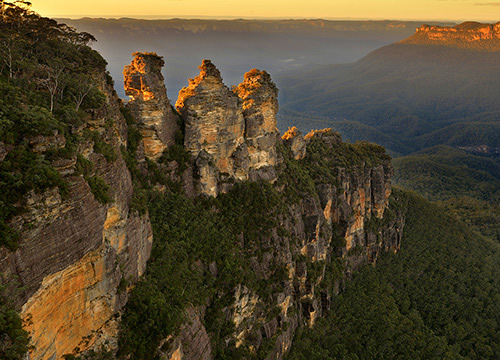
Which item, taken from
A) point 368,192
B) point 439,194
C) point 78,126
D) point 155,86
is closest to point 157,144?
point 155,86

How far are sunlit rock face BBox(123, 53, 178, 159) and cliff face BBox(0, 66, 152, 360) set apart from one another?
9.32m

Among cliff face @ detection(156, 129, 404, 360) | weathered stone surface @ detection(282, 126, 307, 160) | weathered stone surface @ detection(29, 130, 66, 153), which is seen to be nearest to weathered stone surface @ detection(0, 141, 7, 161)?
weathered stone surface @ detection(29, 130, 66, 153)

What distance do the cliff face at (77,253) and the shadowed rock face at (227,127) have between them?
13840 millimetres

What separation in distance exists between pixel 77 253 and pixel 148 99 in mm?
19791

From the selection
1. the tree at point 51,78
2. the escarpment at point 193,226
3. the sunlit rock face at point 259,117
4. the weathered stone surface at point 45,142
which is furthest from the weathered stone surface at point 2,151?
the sunlit rock face at point 259,117

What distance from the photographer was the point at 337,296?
178 ft

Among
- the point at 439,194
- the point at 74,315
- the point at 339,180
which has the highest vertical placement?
the point at 74,315

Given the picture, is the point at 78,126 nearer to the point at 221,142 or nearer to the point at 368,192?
the point at 221,142

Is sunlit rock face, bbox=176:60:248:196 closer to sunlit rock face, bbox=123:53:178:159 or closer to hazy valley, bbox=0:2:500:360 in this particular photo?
hazy valley, bbox=0:2:500:360

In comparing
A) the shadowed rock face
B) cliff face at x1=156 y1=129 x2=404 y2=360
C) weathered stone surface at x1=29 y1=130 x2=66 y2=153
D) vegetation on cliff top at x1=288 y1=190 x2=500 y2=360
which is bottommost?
vegetation on cliff top at x1=288 y1=190 x2=500 y2=360

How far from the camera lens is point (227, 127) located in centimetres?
4072

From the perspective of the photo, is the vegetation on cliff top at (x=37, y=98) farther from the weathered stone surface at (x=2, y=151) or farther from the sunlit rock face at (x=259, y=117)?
the sunlit rock face at (x=259, y=117)

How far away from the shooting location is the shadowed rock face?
3800cm

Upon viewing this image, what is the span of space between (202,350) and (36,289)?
15645 mm
